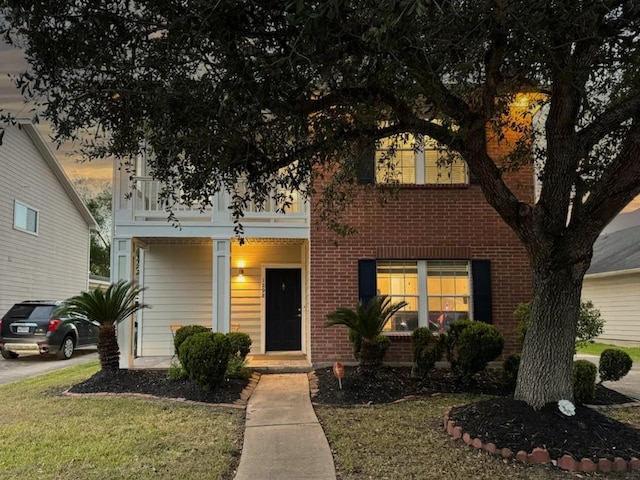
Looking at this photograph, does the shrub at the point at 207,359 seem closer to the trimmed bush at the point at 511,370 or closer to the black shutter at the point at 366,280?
the black shutter at the point at 366,280

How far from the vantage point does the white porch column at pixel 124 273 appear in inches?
391

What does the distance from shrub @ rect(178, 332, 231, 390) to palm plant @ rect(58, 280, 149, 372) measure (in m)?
1.53

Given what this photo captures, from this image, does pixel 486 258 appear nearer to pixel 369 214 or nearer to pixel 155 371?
pixel 369 214

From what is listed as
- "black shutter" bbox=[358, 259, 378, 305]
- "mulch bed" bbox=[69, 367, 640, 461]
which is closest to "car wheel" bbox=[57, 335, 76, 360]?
"mulch bed" bbox=[69, 367, 640, 461]

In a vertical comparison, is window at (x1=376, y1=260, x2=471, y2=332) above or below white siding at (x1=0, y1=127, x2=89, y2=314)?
below

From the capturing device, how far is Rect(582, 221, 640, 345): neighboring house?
1747 cm

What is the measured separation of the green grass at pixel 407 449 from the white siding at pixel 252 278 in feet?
17.7

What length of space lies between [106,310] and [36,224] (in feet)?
40.3

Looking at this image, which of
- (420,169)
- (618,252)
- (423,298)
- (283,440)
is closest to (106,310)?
(283,440)

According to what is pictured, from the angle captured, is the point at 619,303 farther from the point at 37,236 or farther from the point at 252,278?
the point at 37,236

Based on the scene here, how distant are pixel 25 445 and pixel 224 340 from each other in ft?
10.1

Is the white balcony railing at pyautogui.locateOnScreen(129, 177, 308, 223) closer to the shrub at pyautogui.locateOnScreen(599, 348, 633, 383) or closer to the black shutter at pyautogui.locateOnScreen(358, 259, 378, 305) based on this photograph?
the black shutter at pyautogui.locateOnScreen(358, 259, 378, 305)

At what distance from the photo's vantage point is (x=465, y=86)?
718 centimetres

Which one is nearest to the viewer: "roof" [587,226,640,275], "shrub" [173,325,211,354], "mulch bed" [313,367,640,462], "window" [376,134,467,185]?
"mulch bed" [313,367,640,462]
